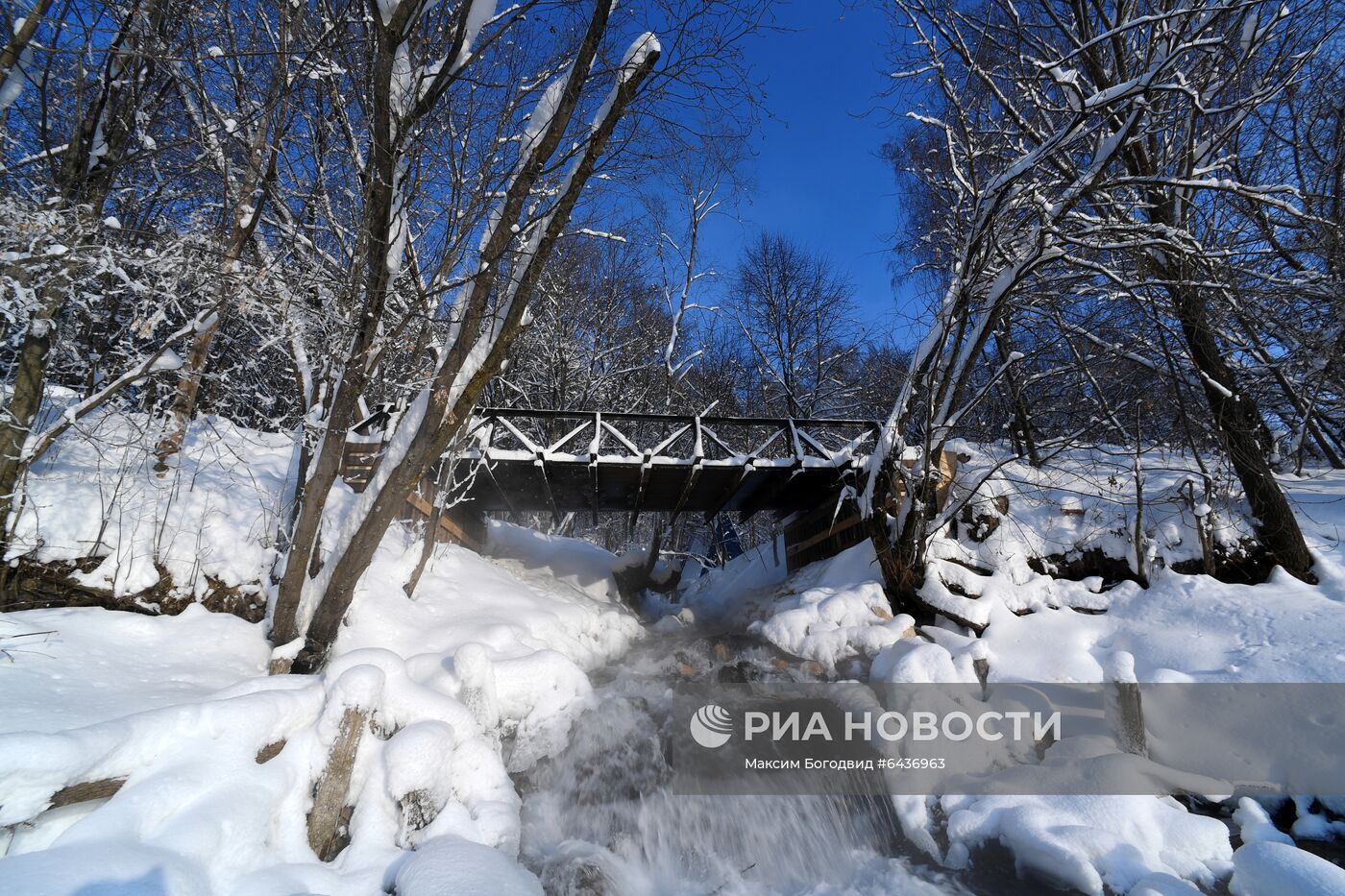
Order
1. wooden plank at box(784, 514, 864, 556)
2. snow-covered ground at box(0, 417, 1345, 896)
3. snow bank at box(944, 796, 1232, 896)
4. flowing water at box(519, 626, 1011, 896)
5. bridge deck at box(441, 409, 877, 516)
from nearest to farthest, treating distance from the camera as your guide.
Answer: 1. snow-covered ground at box(0, 417, 1345, 896)
2. snow bank at box(944, 796, 1232, 896)
3. flowing water at box(519, 626, 1011, 896)
4. bridge deck at box(441, 409, 877, 516)
5. wooden plank at box(784, 514, 864, 556)

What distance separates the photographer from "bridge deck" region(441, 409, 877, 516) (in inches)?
344

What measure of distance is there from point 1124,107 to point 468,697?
26.5 ft

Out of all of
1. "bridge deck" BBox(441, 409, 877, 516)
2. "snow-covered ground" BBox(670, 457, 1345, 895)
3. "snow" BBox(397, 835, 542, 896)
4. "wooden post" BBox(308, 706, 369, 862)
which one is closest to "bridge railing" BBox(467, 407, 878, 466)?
"bridge deck" BBox(441, 409, 877, 516)

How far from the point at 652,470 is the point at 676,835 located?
5.64 metres

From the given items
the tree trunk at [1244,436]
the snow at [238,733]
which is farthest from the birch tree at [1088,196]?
the snow at [238,733]

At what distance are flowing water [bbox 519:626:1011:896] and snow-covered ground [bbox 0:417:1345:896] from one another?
0.24m

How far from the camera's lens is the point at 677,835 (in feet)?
13.9

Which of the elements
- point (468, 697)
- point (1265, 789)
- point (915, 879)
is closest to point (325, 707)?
point (468, 697)

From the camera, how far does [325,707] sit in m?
3.38

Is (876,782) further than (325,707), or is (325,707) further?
(876,782)

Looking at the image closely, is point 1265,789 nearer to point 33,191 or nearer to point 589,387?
point 33,191

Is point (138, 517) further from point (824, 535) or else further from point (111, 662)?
point (824, 535)

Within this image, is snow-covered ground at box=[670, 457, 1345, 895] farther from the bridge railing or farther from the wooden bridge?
the bridge railing

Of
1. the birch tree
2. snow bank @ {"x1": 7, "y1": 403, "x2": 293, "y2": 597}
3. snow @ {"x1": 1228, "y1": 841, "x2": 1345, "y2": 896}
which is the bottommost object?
snow @ {"x1": 1228, "y1": 841, "x2": 1345, "y2": 896}
